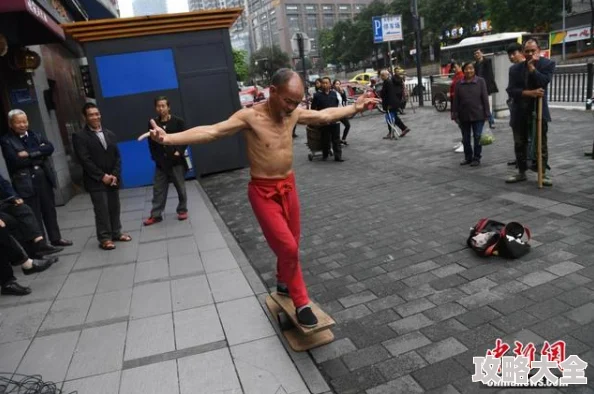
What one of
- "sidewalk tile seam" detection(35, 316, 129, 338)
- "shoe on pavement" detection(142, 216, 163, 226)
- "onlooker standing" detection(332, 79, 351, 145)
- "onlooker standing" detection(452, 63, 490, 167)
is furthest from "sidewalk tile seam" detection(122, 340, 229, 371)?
"onlooker standing" detection(332, 79, 351, 145)

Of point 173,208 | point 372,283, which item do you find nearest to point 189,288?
point 372,283

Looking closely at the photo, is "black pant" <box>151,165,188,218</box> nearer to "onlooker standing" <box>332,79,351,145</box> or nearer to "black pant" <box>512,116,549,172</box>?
"black pant" <box>512,116,549,172</box>

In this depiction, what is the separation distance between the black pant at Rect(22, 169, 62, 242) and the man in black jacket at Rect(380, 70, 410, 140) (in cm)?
845

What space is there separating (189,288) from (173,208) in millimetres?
3645

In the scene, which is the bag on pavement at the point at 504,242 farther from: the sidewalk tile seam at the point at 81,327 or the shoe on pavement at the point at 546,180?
the sidewalk tile seam at the point at 81,327

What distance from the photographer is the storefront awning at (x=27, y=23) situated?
5.82 metres

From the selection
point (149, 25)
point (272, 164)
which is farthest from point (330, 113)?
point (149, 25)

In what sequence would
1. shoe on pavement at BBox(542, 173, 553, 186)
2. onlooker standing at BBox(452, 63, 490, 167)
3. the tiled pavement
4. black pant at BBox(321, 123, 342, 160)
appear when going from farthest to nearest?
black pant at BBox(321, 123, 342, 160) → onlooker standing at BBox(452, 63, 490, 167) → shoe on pavement at BBox(542, 173, 553, 186) → the tiled pavement

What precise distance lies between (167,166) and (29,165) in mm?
1840

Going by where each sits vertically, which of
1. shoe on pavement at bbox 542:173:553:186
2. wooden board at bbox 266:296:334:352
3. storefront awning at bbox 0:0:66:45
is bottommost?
wooden board at bbox 266:296:334:352

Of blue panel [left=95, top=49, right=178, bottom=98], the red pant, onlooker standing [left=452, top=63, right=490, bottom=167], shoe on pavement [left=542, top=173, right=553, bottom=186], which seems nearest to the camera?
the red pant

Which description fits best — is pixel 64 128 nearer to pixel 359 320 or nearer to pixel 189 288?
pixel 189 288

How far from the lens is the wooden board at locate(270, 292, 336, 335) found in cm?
328

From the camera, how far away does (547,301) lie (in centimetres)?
364
